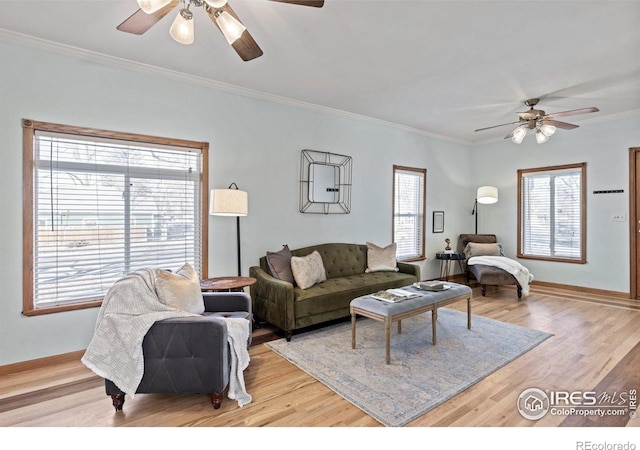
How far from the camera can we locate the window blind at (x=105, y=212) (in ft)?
9.50

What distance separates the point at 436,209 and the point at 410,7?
4.26 m

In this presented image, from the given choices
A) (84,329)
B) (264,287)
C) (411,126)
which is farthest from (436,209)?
(84,329)

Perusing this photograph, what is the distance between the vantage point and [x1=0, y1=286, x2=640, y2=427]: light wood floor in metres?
2.04

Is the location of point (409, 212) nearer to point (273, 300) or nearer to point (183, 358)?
point (273, 300)

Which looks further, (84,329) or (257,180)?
(257,180)

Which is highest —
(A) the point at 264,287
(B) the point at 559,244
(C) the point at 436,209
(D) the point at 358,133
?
(D) the point at 358,133

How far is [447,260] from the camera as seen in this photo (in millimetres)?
6090

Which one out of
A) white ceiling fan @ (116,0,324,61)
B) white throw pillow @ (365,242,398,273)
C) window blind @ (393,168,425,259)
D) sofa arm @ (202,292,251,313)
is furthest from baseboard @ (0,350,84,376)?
window blind @ (393,168,425,259)

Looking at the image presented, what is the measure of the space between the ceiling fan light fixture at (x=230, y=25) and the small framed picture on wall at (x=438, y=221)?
4996 millimetres

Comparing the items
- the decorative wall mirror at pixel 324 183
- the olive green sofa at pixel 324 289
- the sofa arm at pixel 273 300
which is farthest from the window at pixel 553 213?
the sofa arm at pixel 273 300

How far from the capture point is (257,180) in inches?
159

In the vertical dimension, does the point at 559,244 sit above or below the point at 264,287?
above

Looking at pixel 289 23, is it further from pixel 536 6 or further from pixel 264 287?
pixel 264 287

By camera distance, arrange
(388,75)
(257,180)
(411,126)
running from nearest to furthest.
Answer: (388,75) < (257,180) < (411,126)
